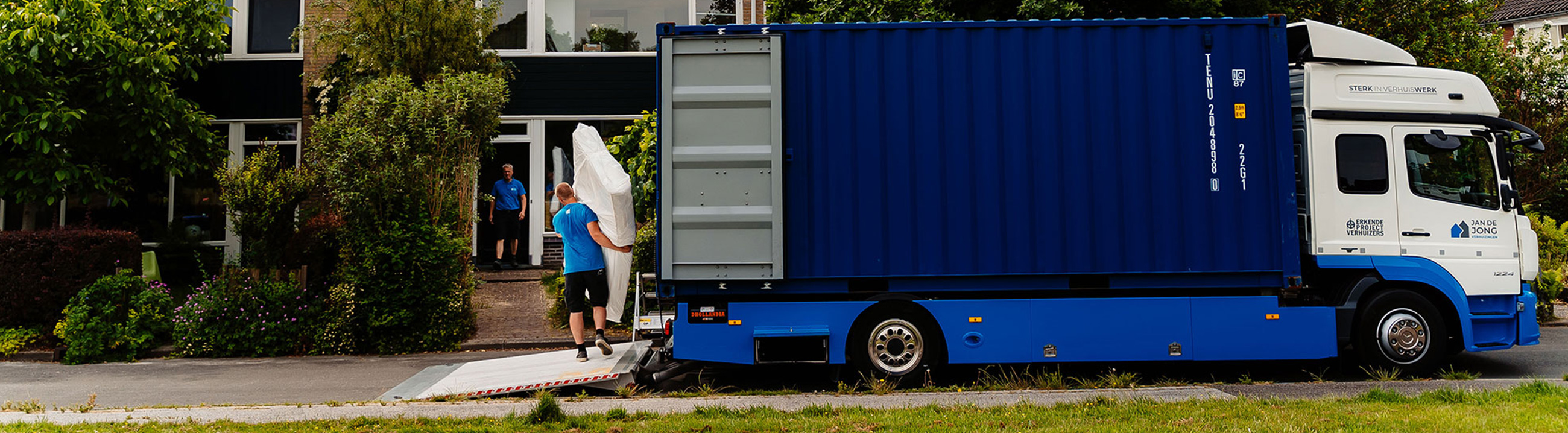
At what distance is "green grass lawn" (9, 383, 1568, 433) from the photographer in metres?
5.09

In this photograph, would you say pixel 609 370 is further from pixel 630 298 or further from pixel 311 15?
pixel 311 15

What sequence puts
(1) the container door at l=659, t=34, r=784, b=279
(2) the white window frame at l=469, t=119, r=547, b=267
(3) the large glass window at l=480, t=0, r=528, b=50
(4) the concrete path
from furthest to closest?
(3) the large glass window at l=480, t=0, r=528, b=50 → (2) the white window frame at l=469, t=119, r=547, b=267 → (1) the container door at l=659, t=34, r=784, b=279 → (4) the concrete path

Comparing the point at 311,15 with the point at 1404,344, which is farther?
the point at 311,15

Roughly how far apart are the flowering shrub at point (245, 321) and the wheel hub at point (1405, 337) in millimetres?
9642

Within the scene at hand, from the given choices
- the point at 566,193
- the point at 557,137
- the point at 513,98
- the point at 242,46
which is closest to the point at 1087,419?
the point at 566,193

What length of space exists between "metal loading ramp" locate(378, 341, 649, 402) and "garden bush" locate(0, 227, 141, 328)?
468 centimetres

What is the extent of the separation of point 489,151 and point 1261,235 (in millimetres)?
8317

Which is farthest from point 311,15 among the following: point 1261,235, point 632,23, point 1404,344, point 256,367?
point 1404,344

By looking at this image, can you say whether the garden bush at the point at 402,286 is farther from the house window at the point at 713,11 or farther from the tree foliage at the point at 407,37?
the house window at the point at 713,11

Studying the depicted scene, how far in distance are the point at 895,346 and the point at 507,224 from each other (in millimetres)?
8490

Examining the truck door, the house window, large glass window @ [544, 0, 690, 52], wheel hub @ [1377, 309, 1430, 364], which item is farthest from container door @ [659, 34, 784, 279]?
large glass window @ [544, 0, 690, 52]

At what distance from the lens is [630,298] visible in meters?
11.0

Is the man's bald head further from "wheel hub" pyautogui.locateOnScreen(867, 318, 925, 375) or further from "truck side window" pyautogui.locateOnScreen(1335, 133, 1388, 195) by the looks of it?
"truck side window" pyautogui.locateOnScreen(1335, 133, 1388, 195)

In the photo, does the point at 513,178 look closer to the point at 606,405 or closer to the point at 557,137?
the point at 557,137
